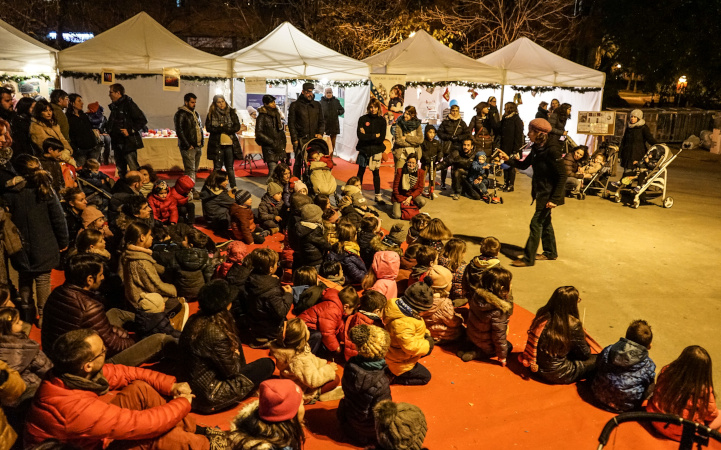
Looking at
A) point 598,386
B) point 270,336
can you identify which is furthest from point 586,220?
point 270,336

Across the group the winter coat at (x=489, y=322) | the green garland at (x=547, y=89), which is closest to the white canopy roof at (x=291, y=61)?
the green garland at (x=547, y=89)

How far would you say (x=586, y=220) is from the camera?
32.0ft

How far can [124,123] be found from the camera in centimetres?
1014

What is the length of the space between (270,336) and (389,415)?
235 centimetres

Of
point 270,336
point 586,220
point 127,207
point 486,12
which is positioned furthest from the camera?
point 486,12

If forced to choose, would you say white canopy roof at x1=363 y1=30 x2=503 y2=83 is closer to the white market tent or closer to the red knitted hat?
the white market tent

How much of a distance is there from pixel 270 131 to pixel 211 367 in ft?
23.1

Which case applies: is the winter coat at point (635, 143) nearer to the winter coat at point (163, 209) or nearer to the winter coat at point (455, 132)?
the winter coat at point (455, 132)

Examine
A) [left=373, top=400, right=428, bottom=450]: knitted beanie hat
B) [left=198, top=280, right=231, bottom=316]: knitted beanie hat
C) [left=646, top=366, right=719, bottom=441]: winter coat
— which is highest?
[left=198, top=280, right=231, bottom=316]: knitted beanie hat

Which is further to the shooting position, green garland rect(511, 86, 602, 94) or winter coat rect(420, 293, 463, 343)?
green garland rect(511, 86, 602, 94)

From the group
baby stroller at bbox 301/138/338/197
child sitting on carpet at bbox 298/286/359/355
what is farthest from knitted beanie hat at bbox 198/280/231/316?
baby stroller at bbox 301/138/338/197

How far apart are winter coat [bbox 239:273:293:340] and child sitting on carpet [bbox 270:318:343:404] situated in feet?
1.49

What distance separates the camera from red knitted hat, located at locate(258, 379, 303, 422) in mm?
2984

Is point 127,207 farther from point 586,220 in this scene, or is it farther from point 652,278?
point 586,220
